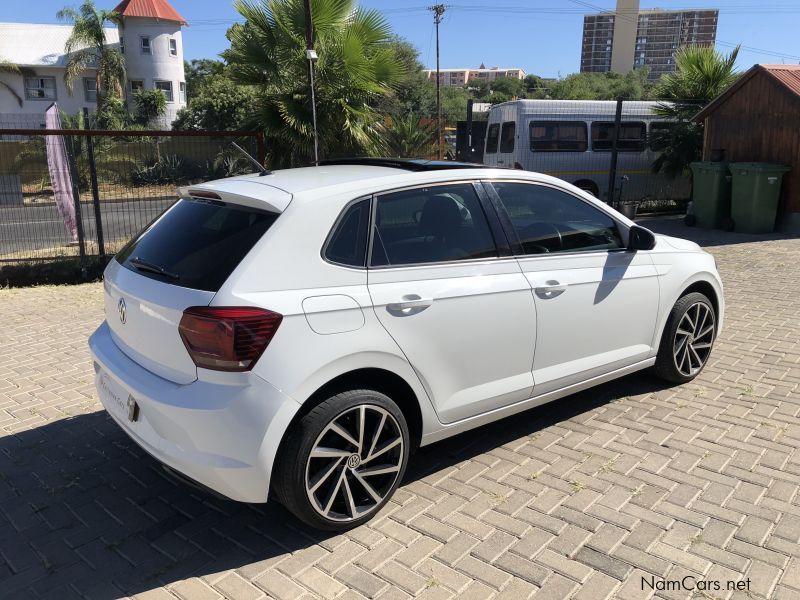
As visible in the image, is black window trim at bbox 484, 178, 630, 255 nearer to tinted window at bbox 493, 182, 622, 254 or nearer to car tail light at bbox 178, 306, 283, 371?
tinted window at bbox 493, 182, 622, 254

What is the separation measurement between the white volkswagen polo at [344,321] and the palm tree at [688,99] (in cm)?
1352

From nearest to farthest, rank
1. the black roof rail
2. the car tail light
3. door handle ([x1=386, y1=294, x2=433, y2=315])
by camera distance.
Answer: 1. the car tail light
2. door handle ([x1=386, y1=294, x2=433, y2=315])
3. the black roof rail

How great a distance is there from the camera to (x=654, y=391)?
486 centimetres

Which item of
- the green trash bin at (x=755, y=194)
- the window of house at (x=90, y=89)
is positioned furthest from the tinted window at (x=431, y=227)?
the window of house at (x=90, y=89)

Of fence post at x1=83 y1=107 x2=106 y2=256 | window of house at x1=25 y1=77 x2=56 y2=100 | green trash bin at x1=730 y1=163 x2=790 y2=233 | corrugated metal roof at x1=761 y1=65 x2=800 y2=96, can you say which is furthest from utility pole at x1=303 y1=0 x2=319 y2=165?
window of house at x1=25 y1=77 x2=56 y2=100

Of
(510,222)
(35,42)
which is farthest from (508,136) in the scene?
(35,42)

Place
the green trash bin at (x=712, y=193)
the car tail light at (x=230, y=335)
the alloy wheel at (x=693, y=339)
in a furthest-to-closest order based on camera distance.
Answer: the green trash bin at (x=712, y=193) < the alloy wheel at (x=693, y=339) < the car tail light at (x=230, y=335)

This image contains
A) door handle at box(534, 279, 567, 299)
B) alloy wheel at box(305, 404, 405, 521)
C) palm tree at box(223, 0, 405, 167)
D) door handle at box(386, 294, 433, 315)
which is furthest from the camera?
palm tree at box(223, 0, 405, 167)

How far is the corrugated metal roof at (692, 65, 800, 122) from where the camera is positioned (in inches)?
506

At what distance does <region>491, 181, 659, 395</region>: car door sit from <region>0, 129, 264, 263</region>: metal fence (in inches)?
241

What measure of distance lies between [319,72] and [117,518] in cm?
905

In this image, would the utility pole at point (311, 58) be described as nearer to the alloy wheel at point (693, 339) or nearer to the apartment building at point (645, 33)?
the alloy wheel at point (693, 339)

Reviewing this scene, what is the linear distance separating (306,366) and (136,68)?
47709mm

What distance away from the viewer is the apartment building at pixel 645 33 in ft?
388
